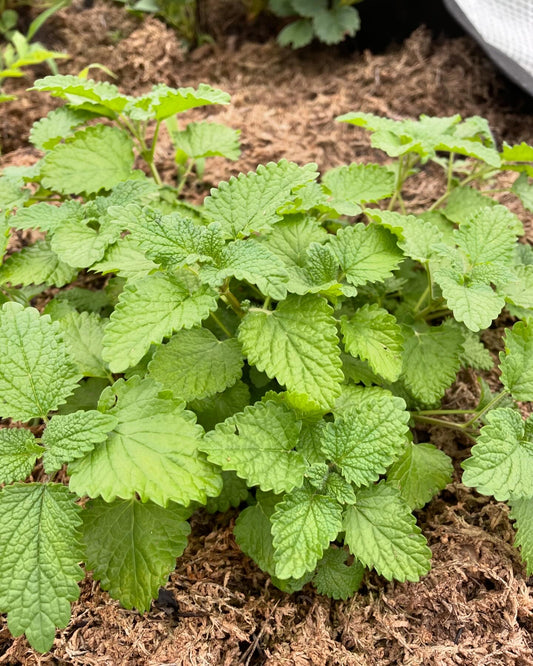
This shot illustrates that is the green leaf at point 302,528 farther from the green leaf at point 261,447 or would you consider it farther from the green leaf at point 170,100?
the green leaf at point 170,100

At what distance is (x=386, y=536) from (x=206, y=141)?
1.38 metres

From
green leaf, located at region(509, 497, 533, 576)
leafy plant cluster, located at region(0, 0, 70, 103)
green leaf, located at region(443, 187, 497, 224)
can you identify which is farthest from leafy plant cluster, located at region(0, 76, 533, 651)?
leafy plant cluster, located at region(0, 0, 70, 103)

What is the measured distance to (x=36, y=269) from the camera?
1.65 meters

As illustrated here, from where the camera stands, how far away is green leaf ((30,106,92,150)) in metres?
1.83

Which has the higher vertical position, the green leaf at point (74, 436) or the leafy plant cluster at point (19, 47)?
the leafy plant cluster at point (19, 47)

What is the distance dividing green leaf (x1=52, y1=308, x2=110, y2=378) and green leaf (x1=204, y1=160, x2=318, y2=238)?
44 cm

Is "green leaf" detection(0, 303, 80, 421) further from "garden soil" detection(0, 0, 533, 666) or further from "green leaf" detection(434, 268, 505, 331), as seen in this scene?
"green leaf" detection(434, 268, 505, 331)

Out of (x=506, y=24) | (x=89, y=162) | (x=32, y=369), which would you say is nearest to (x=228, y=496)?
(x=32, y=369)

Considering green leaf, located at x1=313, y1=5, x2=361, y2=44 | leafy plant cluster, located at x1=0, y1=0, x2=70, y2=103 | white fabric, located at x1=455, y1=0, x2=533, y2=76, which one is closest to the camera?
white fabric, located at x1=455, y1=0, x2=533, y2=76

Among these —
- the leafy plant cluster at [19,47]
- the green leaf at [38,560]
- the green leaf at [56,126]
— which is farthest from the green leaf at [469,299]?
the leafy plant cluster at [19,47]

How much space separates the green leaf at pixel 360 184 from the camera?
173 cm

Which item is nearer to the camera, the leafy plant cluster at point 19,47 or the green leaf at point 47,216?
the green leaf at point 47,216

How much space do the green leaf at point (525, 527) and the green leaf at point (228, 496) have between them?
0.66m

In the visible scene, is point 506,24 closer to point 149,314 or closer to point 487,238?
point 487,238
